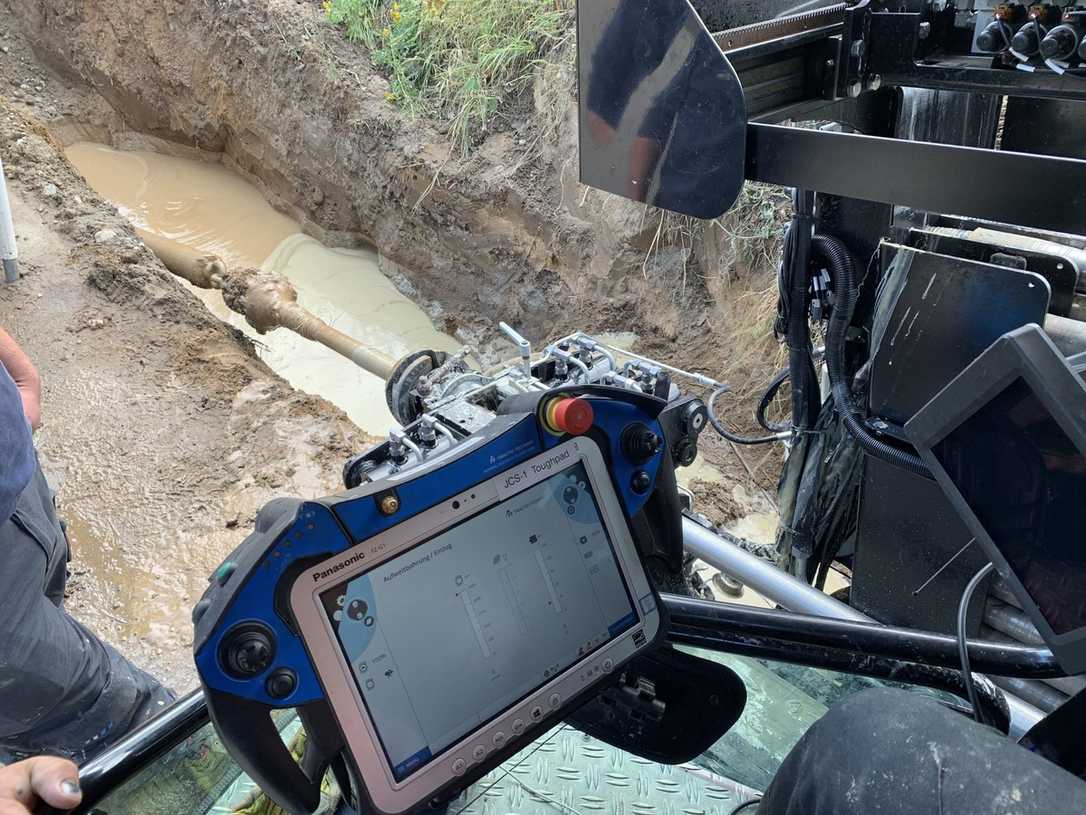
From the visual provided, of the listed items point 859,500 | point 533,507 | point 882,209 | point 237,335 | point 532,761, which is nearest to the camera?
point 533,507

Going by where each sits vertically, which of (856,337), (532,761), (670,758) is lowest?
(532,761)

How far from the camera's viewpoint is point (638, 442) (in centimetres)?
118

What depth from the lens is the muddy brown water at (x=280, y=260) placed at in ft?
19.4

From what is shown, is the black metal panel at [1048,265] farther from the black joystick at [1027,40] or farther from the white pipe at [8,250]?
the white pipe at [8,250]

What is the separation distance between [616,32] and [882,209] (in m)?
0.84

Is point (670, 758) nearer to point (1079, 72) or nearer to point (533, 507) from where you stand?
point (533, 507)

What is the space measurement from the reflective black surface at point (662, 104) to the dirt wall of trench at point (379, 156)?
3292 millimetres

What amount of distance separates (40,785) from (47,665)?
4.31 ft

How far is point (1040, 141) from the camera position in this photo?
7.48ft

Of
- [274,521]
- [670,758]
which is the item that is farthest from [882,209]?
[274,521]

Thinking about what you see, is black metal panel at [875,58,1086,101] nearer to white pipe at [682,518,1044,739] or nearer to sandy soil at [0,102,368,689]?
white pipe at [682,518,1044,739]

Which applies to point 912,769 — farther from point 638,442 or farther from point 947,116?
point 947,116

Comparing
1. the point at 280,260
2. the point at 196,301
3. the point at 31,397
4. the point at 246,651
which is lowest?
the point at 280,260

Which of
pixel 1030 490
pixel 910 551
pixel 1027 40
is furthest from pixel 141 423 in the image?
pixel 1030 490
